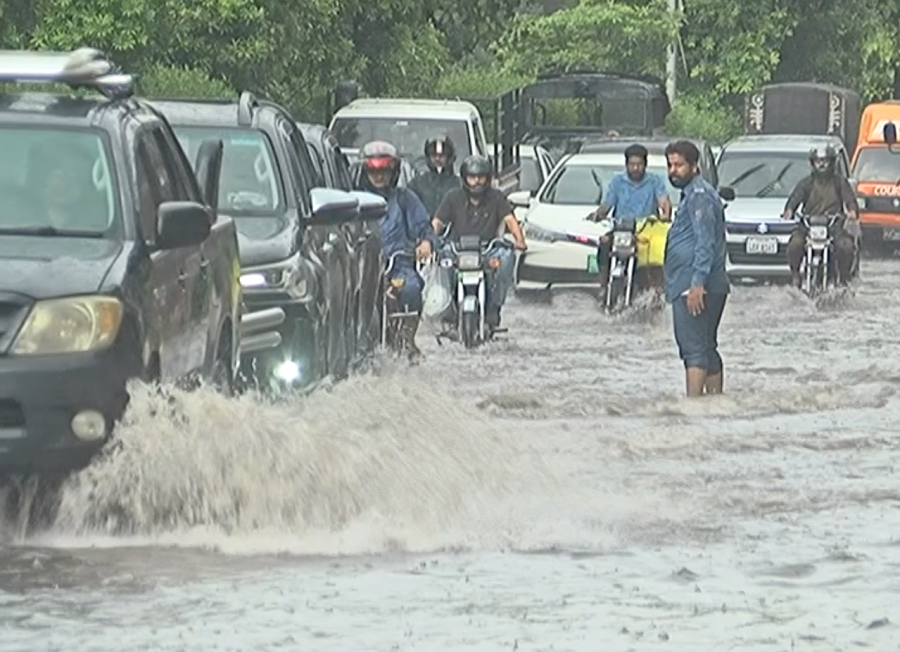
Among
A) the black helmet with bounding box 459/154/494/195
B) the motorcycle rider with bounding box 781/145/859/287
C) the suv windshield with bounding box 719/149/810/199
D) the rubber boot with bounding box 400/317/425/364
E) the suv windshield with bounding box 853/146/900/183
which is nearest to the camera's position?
the rubber boot with bounding box 400/317/425/364

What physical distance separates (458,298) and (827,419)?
576cm

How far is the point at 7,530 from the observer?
377 inches

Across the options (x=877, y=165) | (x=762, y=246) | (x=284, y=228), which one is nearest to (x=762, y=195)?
(x=762, y=246)

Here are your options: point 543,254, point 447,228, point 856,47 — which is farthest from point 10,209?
point 856,47

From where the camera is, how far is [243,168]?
14.9m

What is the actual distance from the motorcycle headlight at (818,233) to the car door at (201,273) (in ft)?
47.4

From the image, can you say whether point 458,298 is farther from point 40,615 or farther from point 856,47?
point 856,47

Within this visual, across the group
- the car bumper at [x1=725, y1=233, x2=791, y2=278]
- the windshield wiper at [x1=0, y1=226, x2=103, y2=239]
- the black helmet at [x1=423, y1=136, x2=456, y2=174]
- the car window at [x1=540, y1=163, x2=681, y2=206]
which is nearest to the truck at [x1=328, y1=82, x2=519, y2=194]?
the car window at [x1=540, y1=163, x2=681, y2=206]

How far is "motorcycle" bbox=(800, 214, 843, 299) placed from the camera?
25812 millimetres

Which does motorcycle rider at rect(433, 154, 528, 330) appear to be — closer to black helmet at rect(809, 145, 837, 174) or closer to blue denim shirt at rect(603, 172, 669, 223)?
blue denim shirt at rect(603, 172, 669, 223)

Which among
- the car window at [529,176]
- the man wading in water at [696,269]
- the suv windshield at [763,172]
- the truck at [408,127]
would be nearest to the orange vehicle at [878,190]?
the suv windshield at [763,172]

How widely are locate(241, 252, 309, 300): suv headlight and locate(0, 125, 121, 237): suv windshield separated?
11.0 ft

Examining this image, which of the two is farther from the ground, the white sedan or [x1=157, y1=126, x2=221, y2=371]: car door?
[x1=157, y1=126, x2=221, y2=371]: car door

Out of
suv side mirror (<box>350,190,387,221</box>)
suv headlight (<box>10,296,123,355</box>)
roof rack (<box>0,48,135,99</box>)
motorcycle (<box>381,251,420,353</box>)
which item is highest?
roof rack (<box>0,48,135,99</box>)
